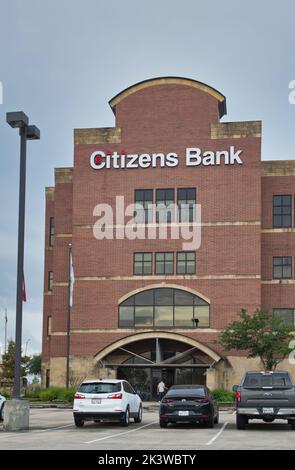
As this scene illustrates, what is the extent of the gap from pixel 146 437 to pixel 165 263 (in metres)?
33.4

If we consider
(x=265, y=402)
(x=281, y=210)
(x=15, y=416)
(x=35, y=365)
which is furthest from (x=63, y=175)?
(x=35, y=365)

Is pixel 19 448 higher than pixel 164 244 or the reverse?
the reverse

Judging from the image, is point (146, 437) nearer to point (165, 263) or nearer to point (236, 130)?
point (165, 263)

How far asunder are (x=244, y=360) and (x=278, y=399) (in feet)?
93.7

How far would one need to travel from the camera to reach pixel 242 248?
5272 cm

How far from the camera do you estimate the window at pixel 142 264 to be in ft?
176

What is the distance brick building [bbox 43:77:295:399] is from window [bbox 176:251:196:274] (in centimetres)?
7

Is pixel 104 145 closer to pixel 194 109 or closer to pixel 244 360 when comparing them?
pixel 194 109

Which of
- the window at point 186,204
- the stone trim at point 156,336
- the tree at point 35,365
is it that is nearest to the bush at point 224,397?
the stone trim at point 156,336

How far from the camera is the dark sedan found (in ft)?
79.4

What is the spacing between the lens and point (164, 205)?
53.9m

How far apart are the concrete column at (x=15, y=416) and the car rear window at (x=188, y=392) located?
181 inches

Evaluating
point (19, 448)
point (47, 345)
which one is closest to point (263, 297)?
point (47, 345)

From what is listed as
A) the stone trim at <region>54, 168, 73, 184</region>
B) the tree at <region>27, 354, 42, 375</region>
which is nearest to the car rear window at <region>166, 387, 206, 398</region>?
the stone trim at <region>54, 168, 73, 184</region>
